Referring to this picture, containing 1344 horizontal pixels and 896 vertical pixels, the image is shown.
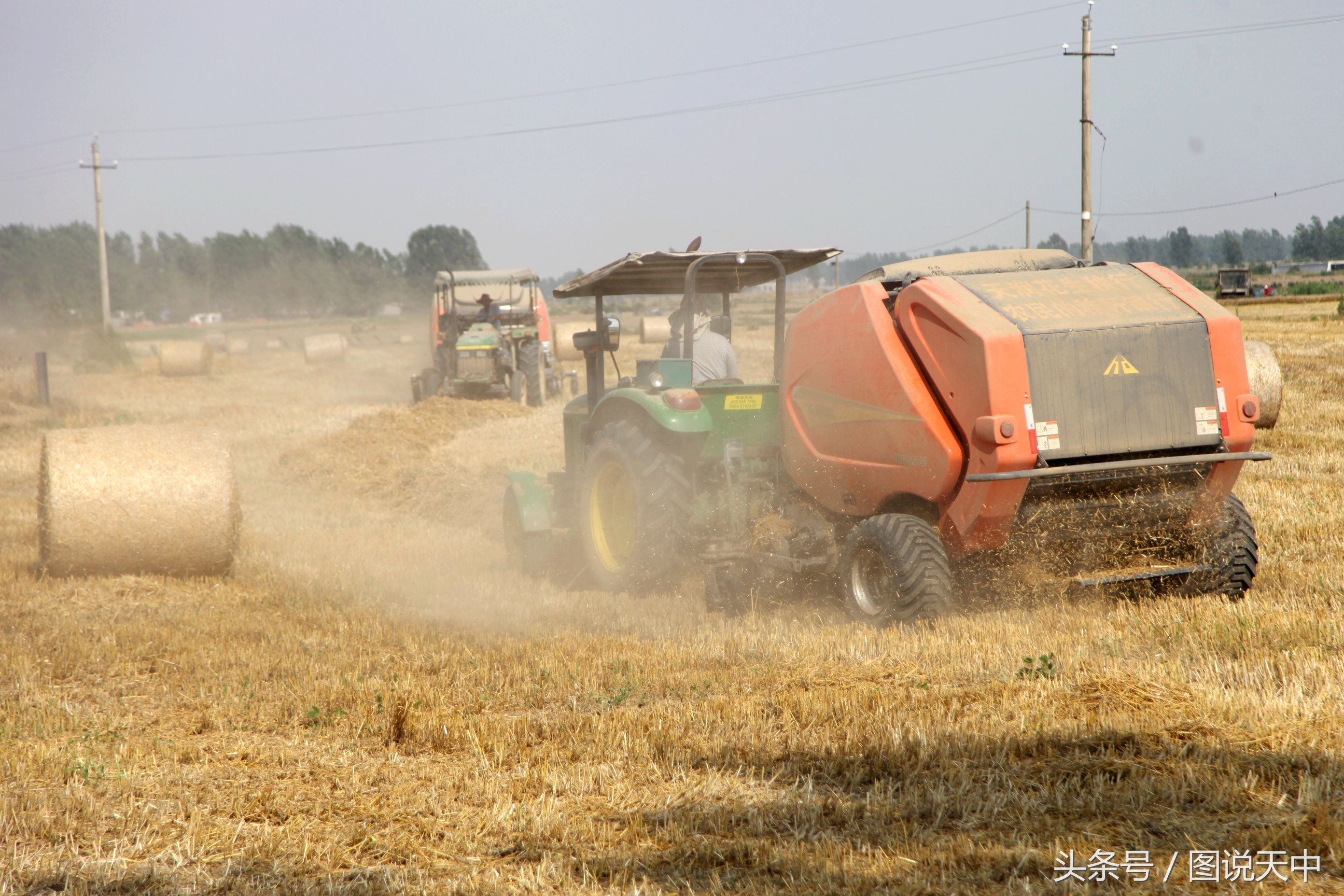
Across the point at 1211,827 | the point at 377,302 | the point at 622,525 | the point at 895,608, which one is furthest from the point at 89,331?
the point at 377,302

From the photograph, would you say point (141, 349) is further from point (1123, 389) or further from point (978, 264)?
point (1123, 389)

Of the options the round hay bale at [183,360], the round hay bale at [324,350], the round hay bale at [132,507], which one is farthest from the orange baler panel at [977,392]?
the round hay bale at [324,350]

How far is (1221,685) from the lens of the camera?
449cm

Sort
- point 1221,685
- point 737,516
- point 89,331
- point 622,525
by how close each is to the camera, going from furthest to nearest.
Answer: point 89,331 < point 622,525 < point 737,516 < point 1221,685

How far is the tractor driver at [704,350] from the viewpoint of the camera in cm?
753

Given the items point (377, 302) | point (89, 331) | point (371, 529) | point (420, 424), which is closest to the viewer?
point (371, 529)

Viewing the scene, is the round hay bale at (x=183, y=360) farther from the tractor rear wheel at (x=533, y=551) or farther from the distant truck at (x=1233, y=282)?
the distant truck at (x=1233, y=282)

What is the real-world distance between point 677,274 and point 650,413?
1150 mm

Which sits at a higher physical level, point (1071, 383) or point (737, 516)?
point (1071, 383)

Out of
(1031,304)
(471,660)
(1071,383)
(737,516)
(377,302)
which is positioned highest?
(377,302)

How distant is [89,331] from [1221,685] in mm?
36227

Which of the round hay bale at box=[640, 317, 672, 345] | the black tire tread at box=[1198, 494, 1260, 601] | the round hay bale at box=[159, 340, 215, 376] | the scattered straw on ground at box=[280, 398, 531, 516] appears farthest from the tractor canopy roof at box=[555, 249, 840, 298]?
the round hay bale at box=[159, 340, 215, 376]

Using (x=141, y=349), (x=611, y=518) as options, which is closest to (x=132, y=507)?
(x=611, y=518)

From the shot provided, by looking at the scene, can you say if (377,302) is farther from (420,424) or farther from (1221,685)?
(1221,685)
